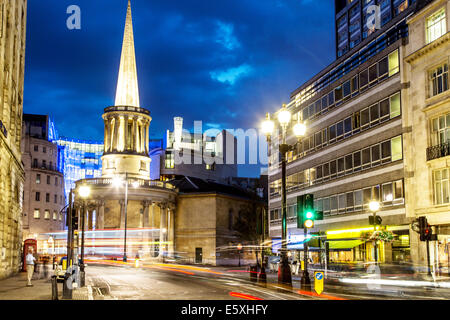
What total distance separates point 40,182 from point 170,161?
26.1 m

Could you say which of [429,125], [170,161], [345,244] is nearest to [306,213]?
[429,125]

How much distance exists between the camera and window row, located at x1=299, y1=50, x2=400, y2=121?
138 feet

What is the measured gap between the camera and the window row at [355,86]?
1660 inches

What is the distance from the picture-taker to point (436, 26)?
3712 centimetres

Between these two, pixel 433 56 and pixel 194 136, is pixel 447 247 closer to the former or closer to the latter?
pixel 433 56

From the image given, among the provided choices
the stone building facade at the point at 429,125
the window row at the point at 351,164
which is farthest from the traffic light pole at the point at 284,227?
the window row at the point at 351,164

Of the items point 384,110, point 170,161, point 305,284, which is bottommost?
point 305,284

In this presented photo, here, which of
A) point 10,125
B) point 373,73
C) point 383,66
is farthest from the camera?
point 373,73

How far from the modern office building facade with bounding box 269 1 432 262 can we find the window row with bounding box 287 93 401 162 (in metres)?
0.07

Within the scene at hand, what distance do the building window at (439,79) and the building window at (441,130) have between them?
1814 millimetres

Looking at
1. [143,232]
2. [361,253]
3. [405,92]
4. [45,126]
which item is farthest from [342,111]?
[45,126]

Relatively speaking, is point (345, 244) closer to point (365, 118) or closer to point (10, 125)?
point (365, 118)

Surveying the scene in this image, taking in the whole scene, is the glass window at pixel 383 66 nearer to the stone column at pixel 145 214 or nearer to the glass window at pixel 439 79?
the glass window at pixel 439 79
